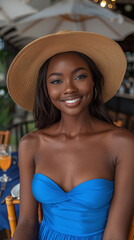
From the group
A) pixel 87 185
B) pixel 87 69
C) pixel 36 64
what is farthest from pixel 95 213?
pixel 36 64

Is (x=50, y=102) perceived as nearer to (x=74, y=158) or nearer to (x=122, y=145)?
(x=74, y=158)

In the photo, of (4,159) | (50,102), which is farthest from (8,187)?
(50,102)

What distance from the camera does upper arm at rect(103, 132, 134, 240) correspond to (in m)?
0.94

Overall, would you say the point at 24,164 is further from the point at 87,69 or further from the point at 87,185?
the point at 87,69

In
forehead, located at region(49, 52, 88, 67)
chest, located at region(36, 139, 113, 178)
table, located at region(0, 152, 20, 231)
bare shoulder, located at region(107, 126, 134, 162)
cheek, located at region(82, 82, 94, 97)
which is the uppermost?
forehead, located at region(49, 52, 88, 67)

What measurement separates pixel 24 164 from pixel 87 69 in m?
0.54

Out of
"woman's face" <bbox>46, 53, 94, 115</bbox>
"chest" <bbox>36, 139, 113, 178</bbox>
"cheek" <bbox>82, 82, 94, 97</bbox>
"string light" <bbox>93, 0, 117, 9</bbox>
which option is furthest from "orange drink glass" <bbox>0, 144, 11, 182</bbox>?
"string light" <bbox>93, 0, 117, 9</bbox>

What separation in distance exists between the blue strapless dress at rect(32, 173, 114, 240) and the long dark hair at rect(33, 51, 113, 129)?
0.34m

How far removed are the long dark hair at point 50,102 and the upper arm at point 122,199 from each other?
274mm

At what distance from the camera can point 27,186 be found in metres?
1.12

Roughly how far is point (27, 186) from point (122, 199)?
17.6 inches

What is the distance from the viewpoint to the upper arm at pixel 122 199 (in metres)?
0.94

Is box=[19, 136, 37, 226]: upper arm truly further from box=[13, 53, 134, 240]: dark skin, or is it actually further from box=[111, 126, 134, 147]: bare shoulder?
box=[111, 126, 134, 147]: bare shoulder

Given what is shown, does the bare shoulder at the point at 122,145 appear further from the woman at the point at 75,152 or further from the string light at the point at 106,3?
the string light at the point at 106,3
